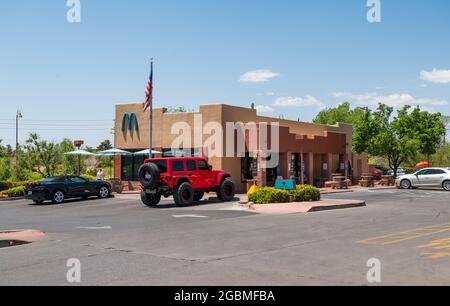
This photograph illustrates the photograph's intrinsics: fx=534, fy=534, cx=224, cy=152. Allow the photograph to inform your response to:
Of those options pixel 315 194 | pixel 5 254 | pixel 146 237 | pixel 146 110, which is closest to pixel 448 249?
pixel 146 237

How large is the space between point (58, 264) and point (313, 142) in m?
30.8

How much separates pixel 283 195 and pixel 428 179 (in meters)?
17.4

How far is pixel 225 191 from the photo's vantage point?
2581 centimetres

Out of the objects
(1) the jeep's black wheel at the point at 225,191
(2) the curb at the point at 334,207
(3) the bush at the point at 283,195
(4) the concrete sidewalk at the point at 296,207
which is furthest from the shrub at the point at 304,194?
(1) the jeep's black wheel at the point at 225,191

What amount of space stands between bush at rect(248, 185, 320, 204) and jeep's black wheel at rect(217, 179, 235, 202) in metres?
2.56

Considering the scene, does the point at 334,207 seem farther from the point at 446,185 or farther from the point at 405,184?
the point at 405,184

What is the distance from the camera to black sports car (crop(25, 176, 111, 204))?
86.7ft

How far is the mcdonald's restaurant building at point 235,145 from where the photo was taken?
32844 mm

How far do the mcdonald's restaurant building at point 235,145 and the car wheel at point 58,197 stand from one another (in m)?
8.53

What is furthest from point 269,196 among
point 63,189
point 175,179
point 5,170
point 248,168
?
point 5,170

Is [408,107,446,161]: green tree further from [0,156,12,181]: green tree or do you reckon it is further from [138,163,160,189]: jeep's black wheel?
[0,156,12,181]: green tree

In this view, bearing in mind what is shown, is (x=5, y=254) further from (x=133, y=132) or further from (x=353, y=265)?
(x=133, y=132)

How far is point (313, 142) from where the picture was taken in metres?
39.1

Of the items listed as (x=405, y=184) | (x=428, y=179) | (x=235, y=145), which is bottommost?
(x=405, y=184)
